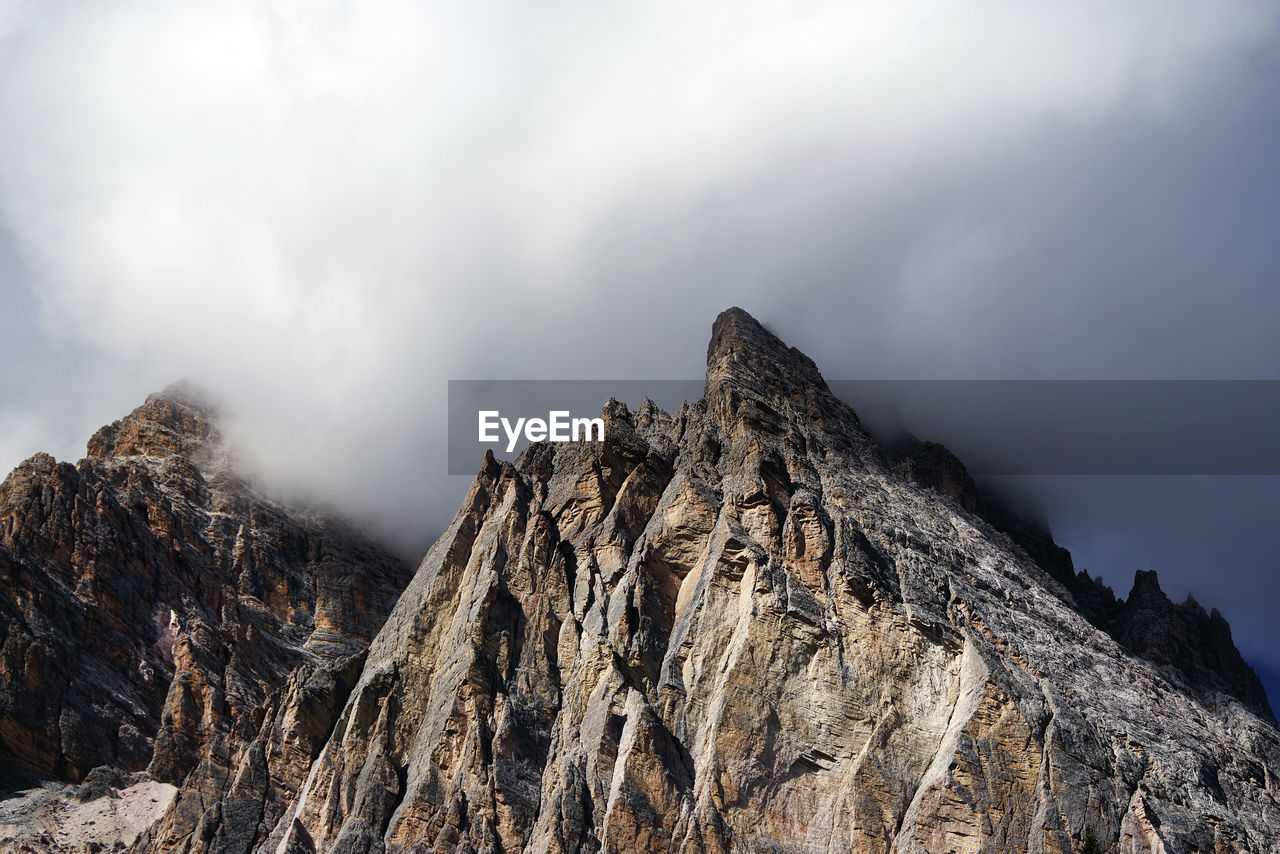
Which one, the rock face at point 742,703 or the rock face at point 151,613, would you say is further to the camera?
the rock face at point 151,613

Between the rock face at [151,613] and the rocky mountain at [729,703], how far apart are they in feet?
36.7

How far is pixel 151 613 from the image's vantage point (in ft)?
546

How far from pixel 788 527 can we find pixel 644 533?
12.7 m

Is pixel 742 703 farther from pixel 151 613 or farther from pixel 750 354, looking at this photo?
pixel 151 613

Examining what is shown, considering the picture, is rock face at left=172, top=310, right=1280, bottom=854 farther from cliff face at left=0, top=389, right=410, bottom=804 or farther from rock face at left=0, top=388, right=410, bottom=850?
cliff face at left=0, top=389, right=410, bottom=804

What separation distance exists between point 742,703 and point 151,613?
10458 cm

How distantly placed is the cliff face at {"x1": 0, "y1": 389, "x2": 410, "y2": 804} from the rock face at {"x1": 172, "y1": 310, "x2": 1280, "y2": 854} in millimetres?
20385

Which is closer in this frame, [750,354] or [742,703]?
Answer: [742,703]

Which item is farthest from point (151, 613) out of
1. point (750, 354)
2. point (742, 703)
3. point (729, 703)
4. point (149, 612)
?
point (742, 703)

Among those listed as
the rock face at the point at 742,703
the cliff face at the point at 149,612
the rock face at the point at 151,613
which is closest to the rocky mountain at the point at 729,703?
the rock face at the point at 742,703

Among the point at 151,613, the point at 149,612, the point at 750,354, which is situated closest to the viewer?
the point at 750,354

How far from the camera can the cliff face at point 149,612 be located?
456 feet

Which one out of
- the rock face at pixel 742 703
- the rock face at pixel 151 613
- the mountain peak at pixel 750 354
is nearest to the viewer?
the rock face at pixel 742 703

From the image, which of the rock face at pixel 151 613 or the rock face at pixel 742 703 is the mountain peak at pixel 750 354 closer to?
the rock face at pixel 742 703
